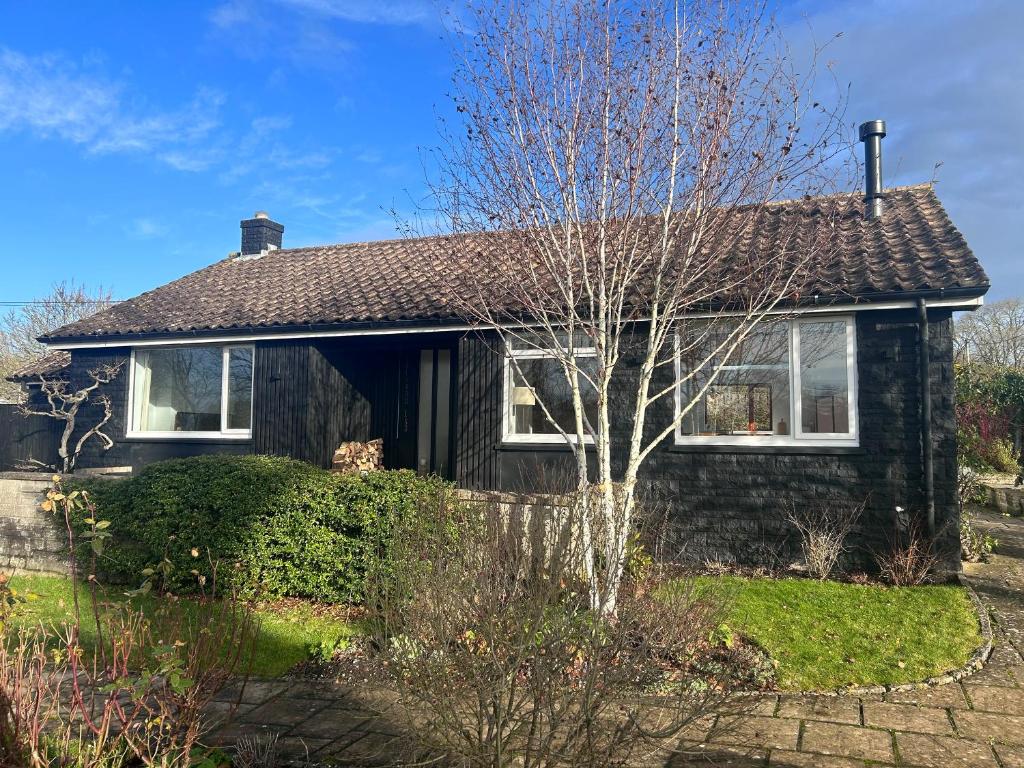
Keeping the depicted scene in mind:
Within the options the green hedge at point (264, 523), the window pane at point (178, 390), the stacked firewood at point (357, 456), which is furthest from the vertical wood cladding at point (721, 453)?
the green hedge at point (264, 523)

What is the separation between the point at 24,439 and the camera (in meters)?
14.6

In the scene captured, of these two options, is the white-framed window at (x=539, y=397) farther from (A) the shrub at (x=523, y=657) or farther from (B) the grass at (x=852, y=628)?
(A) the shrub at (x=523, y=657)

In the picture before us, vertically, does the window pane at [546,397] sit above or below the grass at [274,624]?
above

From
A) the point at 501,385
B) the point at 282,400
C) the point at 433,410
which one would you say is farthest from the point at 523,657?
the point at 282,400

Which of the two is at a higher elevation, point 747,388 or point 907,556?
point 747,388

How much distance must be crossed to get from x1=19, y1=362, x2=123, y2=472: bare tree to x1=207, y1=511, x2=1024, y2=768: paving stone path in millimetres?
8683

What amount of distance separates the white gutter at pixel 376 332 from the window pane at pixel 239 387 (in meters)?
Answer: 0.29

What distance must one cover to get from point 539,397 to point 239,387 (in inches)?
203

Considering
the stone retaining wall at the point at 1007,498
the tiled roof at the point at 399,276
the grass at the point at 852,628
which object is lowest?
the grass at the point at 852,628

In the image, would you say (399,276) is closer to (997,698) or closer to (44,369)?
(44,369)

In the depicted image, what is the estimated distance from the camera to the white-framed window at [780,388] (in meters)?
8.05

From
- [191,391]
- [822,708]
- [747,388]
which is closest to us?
[822,708]

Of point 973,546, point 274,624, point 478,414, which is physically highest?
point 478,414

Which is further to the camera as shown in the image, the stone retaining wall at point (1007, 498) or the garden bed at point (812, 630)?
the stone retaining wall at point (1007, 498)
